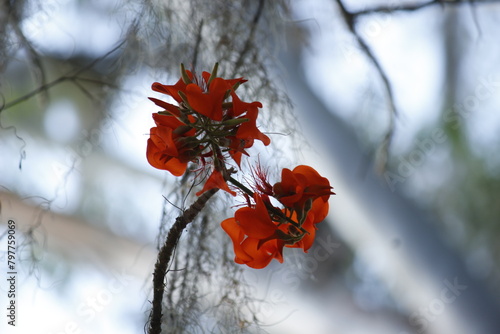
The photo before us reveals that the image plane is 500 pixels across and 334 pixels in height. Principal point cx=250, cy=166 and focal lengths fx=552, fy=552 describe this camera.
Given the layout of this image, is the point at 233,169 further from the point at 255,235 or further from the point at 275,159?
the point at 275,159

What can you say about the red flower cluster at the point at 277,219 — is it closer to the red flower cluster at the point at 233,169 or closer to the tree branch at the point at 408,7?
the red flower cluster at the point at 233,169

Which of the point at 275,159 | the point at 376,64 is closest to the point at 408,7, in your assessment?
the point at 376,64

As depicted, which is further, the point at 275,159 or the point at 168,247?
the point at 275,159

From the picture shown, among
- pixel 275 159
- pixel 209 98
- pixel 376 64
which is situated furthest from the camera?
pixel 376 64

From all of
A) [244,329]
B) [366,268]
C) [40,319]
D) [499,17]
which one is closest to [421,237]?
[366,268]

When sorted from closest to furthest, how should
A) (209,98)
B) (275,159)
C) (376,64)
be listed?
(209,98)
(275,159)
(376,64)

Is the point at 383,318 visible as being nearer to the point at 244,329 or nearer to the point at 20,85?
the point at 244,329

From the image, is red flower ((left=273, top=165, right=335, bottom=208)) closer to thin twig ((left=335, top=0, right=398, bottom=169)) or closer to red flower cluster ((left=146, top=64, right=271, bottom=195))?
red flower cluster ((left=146, top=64, right=271, bottom=195))
